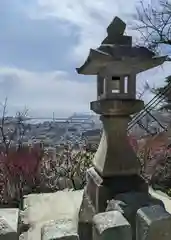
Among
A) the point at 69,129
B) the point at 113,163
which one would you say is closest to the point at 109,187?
the point at 113,163

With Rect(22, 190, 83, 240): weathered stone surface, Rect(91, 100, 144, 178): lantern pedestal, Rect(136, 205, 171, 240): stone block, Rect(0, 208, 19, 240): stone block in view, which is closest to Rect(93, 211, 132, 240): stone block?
Rect(136, 205, 171, 240): stone block

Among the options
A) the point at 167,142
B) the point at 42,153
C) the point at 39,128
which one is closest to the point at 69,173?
the point at 42,153

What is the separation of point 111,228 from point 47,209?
3281mm

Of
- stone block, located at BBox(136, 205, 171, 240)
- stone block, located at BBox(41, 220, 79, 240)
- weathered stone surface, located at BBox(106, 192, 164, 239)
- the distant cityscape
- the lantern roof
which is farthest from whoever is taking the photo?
the distant cityscape

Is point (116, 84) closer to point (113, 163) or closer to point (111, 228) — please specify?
point (113, 163)

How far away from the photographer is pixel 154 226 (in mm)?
1329

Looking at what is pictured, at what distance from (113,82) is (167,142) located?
3.99 meters

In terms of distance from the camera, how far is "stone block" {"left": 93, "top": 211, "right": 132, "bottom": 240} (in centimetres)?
130

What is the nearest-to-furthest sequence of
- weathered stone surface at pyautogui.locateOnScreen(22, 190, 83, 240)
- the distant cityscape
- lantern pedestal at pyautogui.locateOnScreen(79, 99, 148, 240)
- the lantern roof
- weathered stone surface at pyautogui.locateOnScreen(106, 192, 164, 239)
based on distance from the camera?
weathered stone surface at pyautogui.locateOnScreen(106, 192, 164, 239) < the lantern roof < lantern pedestal at pyautogui.locateOnScreen(79, 99, 148, 240) < weathered stone surface at pyautogui.locateOnScreen(22, 190, 83, 240) < the distant cityscape

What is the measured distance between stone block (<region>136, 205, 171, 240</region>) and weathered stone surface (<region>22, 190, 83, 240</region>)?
2.37 m

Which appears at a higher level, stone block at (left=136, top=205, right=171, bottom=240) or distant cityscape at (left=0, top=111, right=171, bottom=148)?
stone block at (left=136, top=205, right=171, bottom=240)

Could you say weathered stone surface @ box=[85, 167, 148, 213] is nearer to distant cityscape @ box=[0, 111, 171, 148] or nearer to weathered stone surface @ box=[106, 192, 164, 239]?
weathered stone surface @ box=[106, 192, 164, 239]

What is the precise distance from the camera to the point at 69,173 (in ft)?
20.1

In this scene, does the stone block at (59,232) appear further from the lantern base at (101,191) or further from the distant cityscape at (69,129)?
the distant cityscape at (69,129)
